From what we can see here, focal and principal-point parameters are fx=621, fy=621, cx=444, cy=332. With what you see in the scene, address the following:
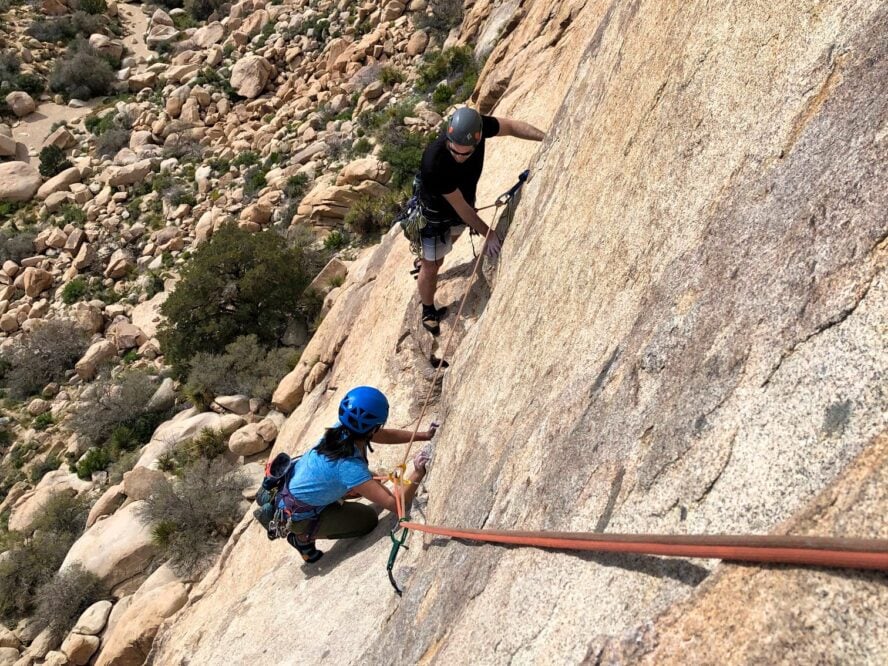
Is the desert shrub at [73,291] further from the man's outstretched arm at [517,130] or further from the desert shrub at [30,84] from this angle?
the man's outstretched arm at [517,130]

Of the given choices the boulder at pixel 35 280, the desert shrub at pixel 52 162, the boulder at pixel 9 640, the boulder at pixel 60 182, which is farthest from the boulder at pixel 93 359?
the desert shrub at pixel 52 162

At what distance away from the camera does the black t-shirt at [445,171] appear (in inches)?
198

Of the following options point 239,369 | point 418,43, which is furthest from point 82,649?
point 418,43

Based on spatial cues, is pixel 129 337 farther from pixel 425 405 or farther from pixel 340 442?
pixel 340 442

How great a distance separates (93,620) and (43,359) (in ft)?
39.2

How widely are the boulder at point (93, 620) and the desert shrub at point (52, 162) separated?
2247cm

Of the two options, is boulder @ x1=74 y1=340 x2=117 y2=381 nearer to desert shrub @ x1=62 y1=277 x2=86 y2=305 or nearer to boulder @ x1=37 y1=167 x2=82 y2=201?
desert shrub @ x1=62 y1=277 x2=86 y2=305

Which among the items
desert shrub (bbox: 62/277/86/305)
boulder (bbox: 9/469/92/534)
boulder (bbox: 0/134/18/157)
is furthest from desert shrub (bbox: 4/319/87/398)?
boulder (bbox: 0/134/18/157)

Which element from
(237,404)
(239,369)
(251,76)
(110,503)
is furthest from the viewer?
(251,76)

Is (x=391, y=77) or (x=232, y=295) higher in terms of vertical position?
(x=391, y=77)

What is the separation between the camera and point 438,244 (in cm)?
565

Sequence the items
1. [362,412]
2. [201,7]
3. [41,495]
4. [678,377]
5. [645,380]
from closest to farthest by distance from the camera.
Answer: [678,377]
[645,380]
[362,412]
[41,495]
[201,7]

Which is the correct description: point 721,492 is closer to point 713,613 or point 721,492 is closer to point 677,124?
point 713,613

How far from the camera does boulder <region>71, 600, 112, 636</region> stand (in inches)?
354
